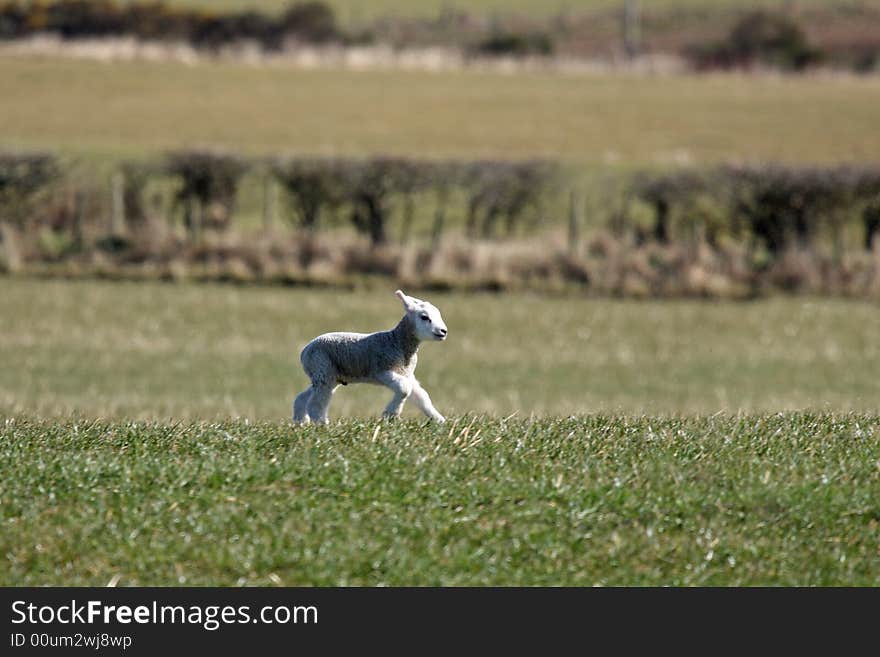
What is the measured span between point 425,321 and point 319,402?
98 centimetres

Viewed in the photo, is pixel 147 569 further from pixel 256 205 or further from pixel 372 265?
pixel 256 205

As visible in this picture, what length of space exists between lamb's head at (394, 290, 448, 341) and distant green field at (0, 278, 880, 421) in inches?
406

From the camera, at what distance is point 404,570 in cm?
775

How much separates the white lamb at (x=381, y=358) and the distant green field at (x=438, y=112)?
34.3 metres

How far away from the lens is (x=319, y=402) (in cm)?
1036

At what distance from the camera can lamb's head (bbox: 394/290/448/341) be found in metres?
9.97

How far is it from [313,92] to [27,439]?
54.3 metres

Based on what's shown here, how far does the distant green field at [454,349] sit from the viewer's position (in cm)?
2312

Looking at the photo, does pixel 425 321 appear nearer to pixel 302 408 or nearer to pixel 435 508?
pixel 302 408

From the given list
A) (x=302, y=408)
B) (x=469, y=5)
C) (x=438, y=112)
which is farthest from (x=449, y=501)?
(x=469, y=5)

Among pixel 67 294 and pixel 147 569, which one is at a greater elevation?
pixel 147 569

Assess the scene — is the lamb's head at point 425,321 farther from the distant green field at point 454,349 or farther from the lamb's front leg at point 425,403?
the distant green field at point 454,349
